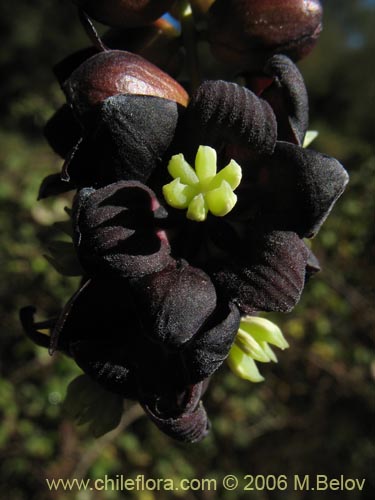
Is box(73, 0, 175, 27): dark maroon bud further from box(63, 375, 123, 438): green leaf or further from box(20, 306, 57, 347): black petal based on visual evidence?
box(63, 375, 123, 438): green leaf

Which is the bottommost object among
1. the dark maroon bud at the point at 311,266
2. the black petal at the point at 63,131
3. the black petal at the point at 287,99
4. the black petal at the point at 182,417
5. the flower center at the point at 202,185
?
the black petal at the point at 182,417

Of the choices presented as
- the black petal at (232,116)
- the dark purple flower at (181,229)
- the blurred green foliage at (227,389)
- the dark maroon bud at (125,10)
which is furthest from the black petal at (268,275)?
the blurred green foliage at (227,389)

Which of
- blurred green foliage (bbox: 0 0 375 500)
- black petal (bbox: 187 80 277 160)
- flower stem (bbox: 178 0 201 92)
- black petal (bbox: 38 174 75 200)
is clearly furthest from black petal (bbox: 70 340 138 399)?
blurred green foliage (bbox: 0 0 375 500)

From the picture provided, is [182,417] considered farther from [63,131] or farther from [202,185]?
[63,131]

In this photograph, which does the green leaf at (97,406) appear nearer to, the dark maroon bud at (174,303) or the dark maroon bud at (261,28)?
the dark maroon bud at (174,303)

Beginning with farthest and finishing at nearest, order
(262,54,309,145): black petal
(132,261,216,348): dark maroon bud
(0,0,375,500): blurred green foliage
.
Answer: (0,0,375,500): blurred green foliage → (262,54,309,145): black petal → (132,261,216,348): dark maroon bud
